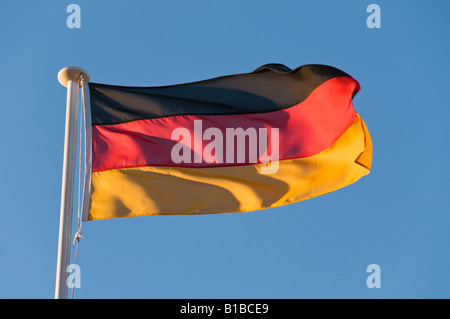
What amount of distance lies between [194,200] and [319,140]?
1.91m

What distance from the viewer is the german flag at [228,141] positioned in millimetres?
10047

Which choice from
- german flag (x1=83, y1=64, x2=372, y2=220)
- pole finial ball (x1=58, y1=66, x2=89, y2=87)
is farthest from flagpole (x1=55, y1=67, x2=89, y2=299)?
german flag (x1=83, y1=64, x2=372, y2=220)

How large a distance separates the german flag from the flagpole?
27.4 inches

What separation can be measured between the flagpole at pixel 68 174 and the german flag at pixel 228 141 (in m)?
0.70

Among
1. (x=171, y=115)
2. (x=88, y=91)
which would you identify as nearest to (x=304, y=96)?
(x=171, y=115)

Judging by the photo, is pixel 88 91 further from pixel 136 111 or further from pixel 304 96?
pixel 304 96

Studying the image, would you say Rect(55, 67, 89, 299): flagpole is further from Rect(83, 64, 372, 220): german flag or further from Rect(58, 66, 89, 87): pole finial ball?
Rect(83, 64, 372, 220): german flag

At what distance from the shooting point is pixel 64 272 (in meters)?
8.12

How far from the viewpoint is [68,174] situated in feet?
28.3

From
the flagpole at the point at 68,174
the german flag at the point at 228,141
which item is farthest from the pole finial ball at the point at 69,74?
the german flag at the point at 228,141

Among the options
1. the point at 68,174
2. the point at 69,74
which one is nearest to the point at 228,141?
the point at 69,74

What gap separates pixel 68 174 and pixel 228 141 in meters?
2.61

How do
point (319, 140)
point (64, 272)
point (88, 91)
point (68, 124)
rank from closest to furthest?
point (64, 272), point (68, 124), point (88, 91), point (319, 140)

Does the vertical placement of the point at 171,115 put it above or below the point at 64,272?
above
